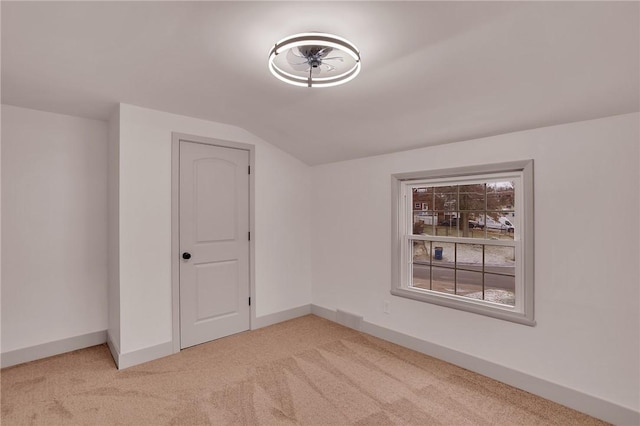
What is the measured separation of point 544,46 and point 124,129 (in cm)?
313

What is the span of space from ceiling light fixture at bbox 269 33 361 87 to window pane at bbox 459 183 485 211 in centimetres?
165

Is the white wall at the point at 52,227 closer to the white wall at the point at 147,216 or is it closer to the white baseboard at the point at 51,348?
the white baseboard at the point at 51,348

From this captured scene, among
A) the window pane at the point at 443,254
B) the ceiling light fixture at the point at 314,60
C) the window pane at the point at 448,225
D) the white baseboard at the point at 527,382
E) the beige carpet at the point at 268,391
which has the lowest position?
the beige carpet at the point at 268,391

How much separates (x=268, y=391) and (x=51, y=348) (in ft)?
7.27

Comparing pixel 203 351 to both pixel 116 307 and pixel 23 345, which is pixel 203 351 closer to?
pixel 116 307

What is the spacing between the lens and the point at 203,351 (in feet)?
10.7

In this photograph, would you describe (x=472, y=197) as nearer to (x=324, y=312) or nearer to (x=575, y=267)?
(x=575, y=267)

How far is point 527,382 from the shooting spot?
254 centimetres

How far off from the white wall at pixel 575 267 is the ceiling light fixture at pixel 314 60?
148 centimetres

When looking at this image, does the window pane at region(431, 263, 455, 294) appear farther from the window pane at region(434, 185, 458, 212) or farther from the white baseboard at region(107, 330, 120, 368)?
the white baseboard at region(107, 330, 120, 368)

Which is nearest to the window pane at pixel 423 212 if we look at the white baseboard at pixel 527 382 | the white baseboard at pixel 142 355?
the white baseboard at pixel 527 382

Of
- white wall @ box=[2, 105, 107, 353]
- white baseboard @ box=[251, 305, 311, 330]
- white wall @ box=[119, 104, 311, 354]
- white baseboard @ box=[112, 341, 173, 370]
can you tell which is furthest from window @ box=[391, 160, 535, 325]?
white wall @ box=[2, 105, 107, 353]

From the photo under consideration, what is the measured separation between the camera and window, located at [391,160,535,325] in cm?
268

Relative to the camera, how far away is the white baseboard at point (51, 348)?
2965mm
